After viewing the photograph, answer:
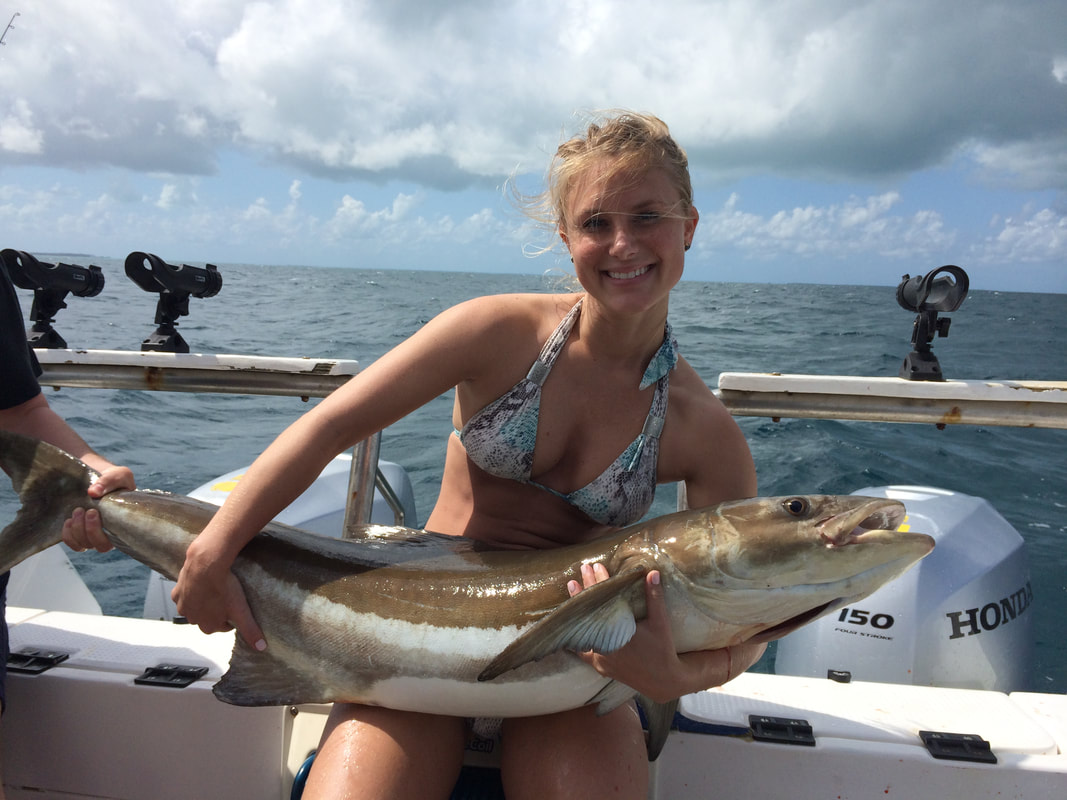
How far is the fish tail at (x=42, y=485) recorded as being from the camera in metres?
2.17

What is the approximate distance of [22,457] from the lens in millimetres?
2186

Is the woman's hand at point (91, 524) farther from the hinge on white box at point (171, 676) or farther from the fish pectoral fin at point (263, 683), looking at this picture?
the fish pectoral fin at point (263, 683)

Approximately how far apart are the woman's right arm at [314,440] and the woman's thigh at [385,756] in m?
0.34

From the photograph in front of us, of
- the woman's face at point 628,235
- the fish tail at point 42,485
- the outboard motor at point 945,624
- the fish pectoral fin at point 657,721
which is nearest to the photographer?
the fish pectoral fin at point 657,721

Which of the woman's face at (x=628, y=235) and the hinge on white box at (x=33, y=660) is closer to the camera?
the woman's face at (x=628, y=235)

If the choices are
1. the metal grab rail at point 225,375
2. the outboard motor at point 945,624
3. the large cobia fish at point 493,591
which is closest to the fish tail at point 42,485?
the large cobia fish at point 493,591

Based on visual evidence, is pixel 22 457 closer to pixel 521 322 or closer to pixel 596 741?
pixel 521 322

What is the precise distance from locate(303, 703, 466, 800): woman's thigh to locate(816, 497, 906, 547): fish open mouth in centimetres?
110

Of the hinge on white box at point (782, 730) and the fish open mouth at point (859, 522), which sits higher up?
the fish open mouth at point (859, 522)

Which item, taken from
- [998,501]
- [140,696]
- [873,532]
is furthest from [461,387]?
[998,501]

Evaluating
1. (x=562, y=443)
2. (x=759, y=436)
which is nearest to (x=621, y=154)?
(x=562, y=443)

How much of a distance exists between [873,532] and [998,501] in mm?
7041

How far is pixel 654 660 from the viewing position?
5.66 ft

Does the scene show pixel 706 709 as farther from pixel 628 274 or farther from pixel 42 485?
pixel 42 485
